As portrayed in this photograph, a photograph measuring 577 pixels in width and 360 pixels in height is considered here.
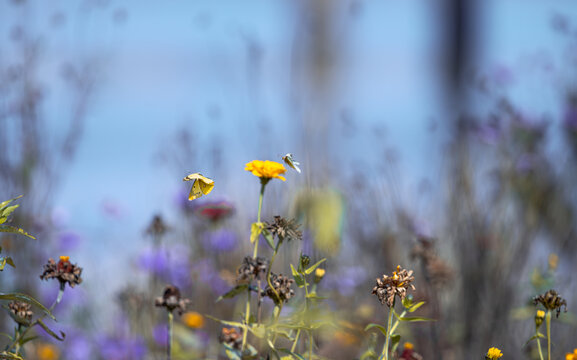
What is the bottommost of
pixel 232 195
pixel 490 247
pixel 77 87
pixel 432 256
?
pixel 432 256

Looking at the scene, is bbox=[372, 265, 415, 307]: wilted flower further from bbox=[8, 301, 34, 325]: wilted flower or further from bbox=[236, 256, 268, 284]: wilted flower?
bbox=[8, 301, 34, 325]: wilted flower

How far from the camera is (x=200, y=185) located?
48.2 inches

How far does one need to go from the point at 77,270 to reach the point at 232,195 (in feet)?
6.49

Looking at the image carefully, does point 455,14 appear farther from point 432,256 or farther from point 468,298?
point 432,256

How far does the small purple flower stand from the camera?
260 centimetres

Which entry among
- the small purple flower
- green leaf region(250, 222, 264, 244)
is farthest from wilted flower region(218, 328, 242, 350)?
the small purple flower

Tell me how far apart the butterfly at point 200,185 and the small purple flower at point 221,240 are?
136 centimetres

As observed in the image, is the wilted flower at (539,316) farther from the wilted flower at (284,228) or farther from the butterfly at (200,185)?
the butterfly at (200,185)

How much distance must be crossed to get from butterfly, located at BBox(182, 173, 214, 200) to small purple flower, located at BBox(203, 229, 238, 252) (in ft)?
4.45

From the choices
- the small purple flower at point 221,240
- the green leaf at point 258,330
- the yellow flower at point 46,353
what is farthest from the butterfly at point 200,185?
the yellow flower at point 46,353

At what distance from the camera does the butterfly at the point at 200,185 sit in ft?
3.96

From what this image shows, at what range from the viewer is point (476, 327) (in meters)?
2.58

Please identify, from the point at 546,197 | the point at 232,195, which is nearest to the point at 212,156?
the point at 232,195

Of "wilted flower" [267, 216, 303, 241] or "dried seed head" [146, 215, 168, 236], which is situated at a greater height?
"dried seed head" [146, 215, 168, 236]
